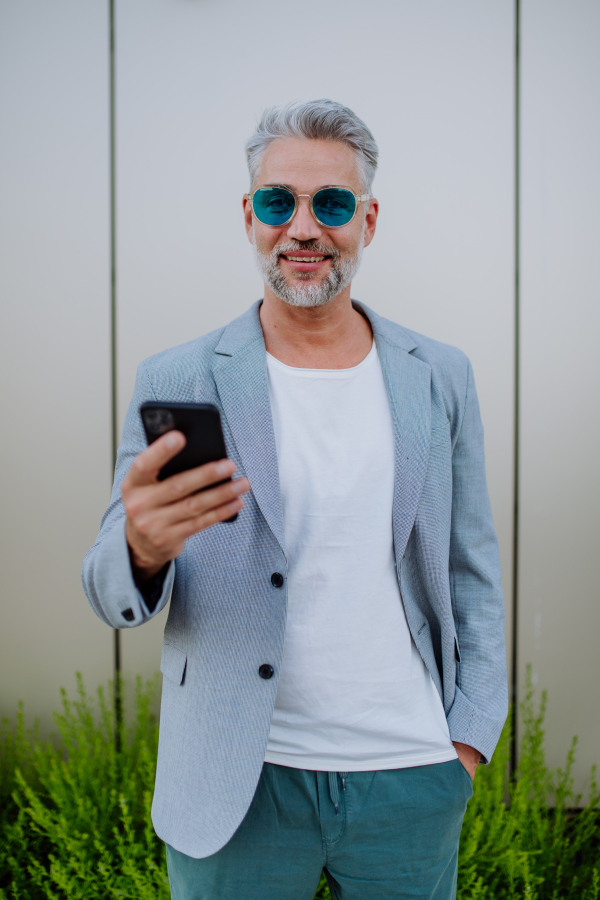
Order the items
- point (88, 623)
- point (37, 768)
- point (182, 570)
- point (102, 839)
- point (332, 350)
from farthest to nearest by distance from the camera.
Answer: point (88, 623)
point (37, 768)
point (102, 839)
point (332, 350)
point (182, 570)

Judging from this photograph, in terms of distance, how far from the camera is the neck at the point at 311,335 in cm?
158

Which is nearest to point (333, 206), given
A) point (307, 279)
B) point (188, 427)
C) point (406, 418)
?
point (307, 279)

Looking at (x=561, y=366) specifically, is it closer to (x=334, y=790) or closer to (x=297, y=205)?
(x=297, y=205)

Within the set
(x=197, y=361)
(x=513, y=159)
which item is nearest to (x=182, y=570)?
(x=197, y=361)

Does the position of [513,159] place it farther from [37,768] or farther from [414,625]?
[37,768]

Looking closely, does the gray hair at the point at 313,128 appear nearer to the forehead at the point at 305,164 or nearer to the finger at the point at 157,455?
the forehead at the point at 305,164

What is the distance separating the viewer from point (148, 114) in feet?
8.64

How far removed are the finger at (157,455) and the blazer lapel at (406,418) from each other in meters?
0.69

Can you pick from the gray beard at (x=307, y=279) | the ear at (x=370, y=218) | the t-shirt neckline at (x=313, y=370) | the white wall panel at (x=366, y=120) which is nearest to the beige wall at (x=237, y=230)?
the white wall panel at (x=366, y=120)

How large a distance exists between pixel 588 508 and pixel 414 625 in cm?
182

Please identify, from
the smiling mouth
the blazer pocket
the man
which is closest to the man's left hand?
the man

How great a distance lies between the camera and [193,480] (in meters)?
0.92

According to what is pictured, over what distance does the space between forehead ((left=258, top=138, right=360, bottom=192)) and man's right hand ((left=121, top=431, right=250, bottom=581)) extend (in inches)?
37.1

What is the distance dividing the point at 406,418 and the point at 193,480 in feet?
2.41
